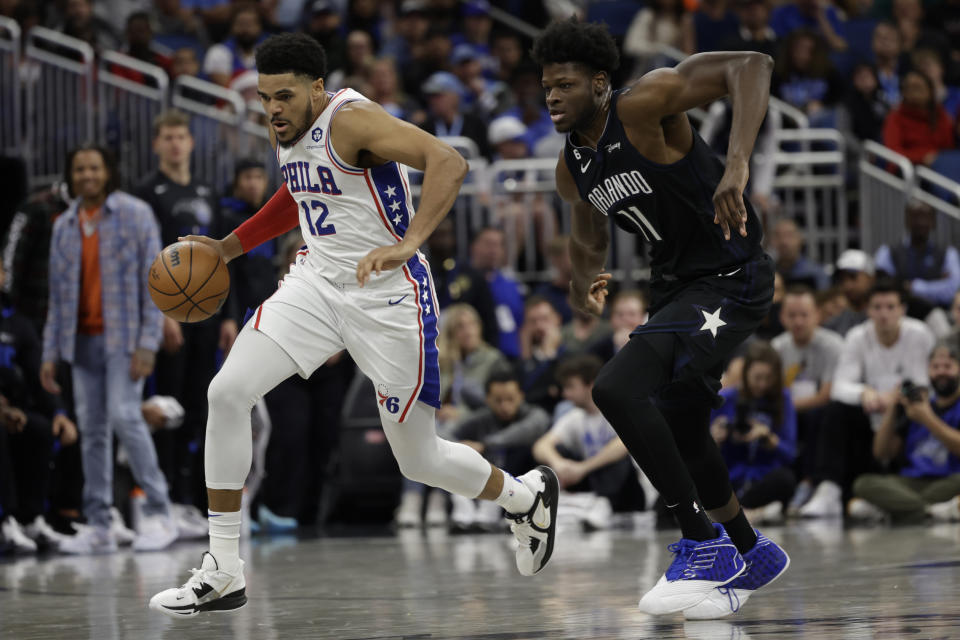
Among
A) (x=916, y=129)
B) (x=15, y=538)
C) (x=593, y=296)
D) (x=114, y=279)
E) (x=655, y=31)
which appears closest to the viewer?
(x=593, y=296)

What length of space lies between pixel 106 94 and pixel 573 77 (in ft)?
27.1

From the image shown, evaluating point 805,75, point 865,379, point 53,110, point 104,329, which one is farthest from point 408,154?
point 805,75

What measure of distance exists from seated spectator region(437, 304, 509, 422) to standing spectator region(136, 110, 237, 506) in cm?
194

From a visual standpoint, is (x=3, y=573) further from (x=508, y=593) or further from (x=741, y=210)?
(x=741, y=210)

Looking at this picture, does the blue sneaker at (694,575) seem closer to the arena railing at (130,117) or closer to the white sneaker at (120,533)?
the white sneaker at (120,533)

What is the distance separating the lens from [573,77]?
545 cm

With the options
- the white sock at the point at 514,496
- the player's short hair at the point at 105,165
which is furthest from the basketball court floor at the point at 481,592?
the player's short hair at the point at 105,165

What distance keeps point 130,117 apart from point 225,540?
26.3 ft

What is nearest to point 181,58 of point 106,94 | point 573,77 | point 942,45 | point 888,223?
point 106,94

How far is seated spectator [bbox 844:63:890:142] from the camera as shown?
14828 millimetres

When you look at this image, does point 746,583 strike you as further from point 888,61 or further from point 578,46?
point 888,61

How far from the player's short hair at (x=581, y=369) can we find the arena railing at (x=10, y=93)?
5.34m

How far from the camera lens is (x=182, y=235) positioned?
10.2m

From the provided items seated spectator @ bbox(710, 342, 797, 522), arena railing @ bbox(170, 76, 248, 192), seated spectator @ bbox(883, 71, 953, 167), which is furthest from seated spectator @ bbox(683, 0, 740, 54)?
seated spectator @ bbox(710, 342, 797, 522)
